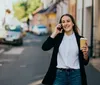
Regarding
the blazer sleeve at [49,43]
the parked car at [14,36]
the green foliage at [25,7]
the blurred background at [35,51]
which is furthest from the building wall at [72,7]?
the green foliage at [25,7]

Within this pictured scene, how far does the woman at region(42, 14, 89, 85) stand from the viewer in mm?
5574

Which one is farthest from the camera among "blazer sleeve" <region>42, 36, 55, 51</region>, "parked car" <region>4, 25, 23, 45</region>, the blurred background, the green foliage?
the green foliage

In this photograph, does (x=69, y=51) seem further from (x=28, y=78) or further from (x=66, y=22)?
(x=28, y=78)

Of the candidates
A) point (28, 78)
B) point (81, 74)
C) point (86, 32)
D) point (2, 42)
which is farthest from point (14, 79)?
point (2, 42)

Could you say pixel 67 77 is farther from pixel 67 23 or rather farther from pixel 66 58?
pixel 67 23

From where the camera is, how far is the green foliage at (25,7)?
10753 cm

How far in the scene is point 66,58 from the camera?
5.56 m

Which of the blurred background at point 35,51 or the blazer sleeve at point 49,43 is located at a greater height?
the blazer sleeve at point 49,43

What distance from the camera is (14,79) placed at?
1298 cm

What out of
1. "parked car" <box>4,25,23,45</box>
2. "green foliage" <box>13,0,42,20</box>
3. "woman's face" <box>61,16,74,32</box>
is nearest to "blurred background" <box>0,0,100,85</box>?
"parked car" <box>4,25,23,45</box>

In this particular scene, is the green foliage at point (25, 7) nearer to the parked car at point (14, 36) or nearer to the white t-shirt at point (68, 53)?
the parked car at point (14, 36)

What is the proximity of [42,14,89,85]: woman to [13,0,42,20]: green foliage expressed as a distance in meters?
101

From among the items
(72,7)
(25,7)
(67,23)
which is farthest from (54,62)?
(25,7)

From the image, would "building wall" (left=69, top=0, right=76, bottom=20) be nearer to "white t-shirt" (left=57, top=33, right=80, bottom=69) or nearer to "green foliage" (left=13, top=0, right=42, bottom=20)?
"white t-shirt" (left=57, top=33, right=80, bottom=69)
